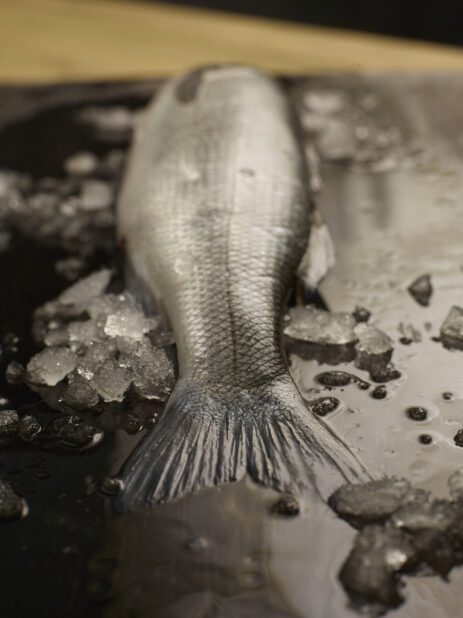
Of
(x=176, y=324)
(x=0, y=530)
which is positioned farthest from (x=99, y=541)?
(x=176, y=324)

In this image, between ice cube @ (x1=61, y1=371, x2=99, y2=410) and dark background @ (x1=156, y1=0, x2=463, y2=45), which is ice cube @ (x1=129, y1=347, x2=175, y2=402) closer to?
ice cube @ (x1=61, y1=371, x2=99, y2=410)

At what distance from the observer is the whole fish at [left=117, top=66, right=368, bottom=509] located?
0.78 metres

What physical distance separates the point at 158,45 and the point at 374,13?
5.26 feet

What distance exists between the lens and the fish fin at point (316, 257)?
1142 mm

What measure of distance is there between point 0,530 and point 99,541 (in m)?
0.11

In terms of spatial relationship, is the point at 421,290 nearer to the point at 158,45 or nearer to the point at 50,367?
the point at 50,367

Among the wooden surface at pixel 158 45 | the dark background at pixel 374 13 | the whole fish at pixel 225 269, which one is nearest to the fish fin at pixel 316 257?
the whole fish at pixel 225 269

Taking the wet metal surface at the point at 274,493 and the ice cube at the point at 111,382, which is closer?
the wet metal surface at the point at 274,493

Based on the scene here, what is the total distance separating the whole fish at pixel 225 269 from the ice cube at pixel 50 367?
6.0 inches

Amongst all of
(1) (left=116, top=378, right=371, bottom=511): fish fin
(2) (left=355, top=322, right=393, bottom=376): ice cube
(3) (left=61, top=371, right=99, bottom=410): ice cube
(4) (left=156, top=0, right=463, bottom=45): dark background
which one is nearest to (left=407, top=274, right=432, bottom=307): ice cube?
(2) (left=355, top=322, right=393, bottom=376): ice cube

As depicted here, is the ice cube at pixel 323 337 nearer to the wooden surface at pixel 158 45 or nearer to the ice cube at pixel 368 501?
the ice cube at pixel 368 501

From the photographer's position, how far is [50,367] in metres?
0.98

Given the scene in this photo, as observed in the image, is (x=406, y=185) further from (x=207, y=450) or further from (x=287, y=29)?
(x=287, y=29)

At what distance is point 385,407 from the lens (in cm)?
91
